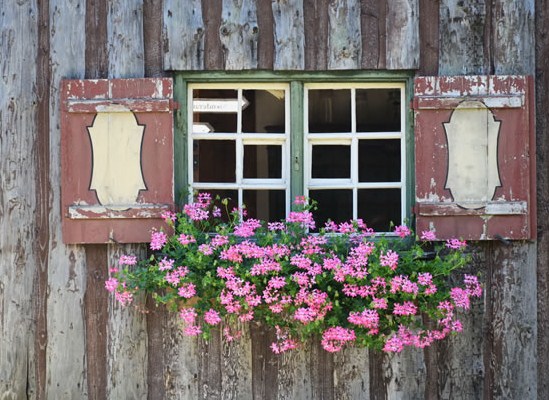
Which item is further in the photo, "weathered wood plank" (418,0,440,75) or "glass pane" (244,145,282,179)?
"glass pane" (244,145,282,179)

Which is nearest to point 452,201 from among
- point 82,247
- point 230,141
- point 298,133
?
point 298,133

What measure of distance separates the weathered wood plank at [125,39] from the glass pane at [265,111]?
0.64m

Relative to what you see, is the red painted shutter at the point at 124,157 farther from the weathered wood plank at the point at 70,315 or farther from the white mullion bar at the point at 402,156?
the white mullion bar at the point at 402,156

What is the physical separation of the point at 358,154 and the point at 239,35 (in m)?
0.97

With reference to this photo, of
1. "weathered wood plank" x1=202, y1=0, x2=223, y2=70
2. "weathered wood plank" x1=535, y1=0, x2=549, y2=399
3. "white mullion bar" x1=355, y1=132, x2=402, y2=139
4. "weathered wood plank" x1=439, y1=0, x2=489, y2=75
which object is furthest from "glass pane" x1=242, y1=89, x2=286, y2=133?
"weathered wood plank" x1=535, y1=0, x2=549, y2=399

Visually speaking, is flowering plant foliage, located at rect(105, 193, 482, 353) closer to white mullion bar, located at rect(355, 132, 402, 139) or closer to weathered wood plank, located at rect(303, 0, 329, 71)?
→ white mullion bar, located at rect(355, 132, 402, 139)

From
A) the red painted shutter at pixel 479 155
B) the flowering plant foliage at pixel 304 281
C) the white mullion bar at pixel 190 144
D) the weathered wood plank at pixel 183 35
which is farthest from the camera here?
the white mullion bar at pixel 190 144

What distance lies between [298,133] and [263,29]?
0.62m

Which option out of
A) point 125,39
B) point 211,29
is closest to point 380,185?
point 211,29

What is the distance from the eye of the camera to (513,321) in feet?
14.8

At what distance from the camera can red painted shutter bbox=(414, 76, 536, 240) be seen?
175 inches

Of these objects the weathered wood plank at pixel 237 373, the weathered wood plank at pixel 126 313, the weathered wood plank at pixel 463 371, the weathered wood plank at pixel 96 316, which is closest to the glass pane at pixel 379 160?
the weathered wood plank at pixel 463 371

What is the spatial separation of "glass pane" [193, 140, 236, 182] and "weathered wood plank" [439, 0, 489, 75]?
52.0 inches

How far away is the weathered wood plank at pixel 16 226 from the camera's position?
459 centimetres
